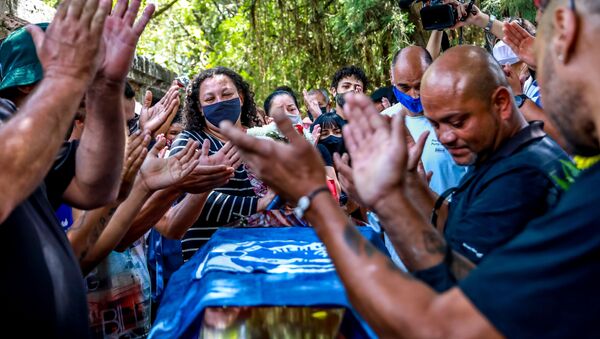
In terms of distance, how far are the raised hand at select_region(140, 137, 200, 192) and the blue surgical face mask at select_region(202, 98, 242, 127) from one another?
1.15m

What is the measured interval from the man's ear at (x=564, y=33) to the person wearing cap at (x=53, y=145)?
1108mm

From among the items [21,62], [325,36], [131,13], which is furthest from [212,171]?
[325,36]

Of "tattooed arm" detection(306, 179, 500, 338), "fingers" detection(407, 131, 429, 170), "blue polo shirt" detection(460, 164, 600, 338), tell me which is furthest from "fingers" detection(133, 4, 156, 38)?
"blue polo shirt" detection(460, 164, 600, 338)

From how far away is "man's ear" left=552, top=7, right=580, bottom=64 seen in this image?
1346 mm

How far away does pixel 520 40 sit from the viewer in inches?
134

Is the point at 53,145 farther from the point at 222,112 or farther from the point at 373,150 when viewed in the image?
the point at 222,112

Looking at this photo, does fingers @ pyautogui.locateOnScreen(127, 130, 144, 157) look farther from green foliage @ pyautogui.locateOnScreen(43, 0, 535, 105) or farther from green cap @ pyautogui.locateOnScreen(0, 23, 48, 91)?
green foliage @ pyautogui.locateOnScreen(43, 0, 535, 105)

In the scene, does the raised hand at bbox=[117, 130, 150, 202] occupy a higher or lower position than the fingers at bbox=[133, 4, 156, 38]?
lower

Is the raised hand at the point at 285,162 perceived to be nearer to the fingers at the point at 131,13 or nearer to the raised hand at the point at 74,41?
the raised hand at the point at 74,41

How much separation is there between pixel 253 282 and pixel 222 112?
74.5 inches

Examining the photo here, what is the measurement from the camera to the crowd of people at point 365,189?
1265mm

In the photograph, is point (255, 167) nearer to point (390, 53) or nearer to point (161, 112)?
point (161, 112)

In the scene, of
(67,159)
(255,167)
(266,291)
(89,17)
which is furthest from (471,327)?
(67,159)

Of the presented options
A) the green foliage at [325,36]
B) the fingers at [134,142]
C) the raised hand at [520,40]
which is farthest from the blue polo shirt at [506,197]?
the green foliage at [325,36]
